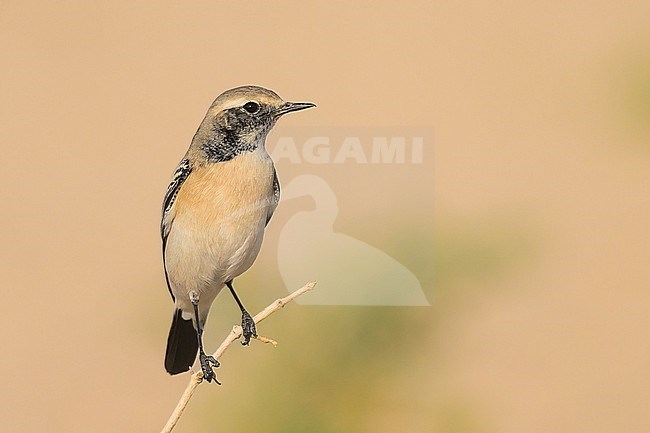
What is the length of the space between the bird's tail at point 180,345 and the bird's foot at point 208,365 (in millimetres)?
98

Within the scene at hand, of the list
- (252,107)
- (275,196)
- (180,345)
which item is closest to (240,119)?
(252,107)

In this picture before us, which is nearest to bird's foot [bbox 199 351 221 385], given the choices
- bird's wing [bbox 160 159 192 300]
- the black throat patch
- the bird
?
the bird

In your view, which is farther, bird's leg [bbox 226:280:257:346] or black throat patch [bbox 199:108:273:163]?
bird's leg [bbox 226:280:257:346]

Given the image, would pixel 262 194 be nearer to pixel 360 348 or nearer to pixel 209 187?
pixel 209 187

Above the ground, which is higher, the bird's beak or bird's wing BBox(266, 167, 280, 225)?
the bird's beak

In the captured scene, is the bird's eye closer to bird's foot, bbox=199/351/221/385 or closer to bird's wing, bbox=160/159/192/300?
bird's wing, bbox=160/159/192/300

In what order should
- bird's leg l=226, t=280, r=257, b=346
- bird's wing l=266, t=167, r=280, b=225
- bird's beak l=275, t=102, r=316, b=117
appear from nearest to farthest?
1. bird's beak l=275, t=102, r=316, b=117
2. bird's wing l=266, t=167, r=280, b=225
3. bird's leg l=226, t=280, r=257, b=346

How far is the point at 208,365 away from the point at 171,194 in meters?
0.23

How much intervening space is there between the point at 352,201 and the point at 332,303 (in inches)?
11.1

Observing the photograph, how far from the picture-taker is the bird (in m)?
1.28

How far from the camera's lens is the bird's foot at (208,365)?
138cm

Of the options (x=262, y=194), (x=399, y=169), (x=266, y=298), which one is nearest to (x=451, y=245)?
(x=399, y=169)

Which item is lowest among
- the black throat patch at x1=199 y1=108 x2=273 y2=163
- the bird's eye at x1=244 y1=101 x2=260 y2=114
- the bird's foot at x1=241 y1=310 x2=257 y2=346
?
the bird's foot at x1=241 y1=310 x2=257 y2=346

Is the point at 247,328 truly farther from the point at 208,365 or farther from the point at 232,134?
the point at 232,134
